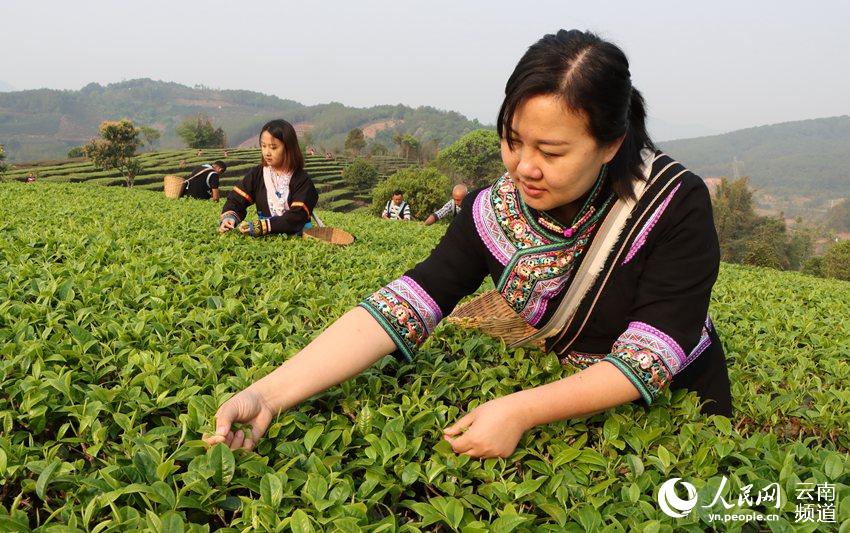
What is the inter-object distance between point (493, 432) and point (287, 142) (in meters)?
4.55

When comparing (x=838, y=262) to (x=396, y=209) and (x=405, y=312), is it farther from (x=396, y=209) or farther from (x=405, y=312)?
(x=405, y=312)

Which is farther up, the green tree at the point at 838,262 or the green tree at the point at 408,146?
the green tree at the point at 408,146

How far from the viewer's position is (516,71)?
1.52 meters

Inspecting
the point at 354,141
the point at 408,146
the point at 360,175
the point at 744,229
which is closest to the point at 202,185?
the point at 360,175

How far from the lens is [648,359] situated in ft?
5.23

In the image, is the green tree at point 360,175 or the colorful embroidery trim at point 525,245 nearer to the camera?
the colorful embroidery trim at point 525,245

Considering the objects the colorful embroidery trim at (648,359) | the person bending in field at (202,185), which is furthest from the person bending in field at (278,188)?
the person bending in field at (202,185)

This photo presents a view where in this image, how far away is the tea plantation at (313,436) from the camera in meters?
1.23

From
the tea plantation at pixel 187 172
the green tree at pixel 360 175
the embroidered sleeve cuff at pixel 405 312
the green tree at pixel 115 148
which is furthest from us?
the green tree at pixel 360 175

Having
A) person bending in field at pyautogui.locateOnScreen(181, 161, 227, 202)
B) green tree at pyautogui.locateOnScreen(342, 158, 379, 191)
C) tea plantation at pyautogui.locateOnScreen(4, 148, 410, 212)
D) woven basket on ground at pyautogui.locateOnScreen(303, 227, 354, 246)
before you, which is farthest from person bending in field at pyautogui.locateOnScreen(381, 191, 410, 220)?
green tree at pyautogui.locateOnScreen(342, 158, 379, 191)

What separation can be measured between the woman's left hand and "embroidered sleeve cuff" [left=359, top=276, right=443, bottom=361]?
439mm

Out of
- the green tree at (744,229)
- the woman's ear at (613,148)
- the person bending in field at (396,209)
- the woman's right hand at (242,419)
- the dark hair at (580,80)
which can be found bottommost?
the green tree at (744,229)

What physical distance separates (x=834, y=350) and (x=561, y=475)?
2468mm

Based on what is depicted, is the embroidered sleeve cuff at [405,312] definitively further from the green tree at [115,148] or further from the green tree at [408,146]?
the green tree at [408,146]
